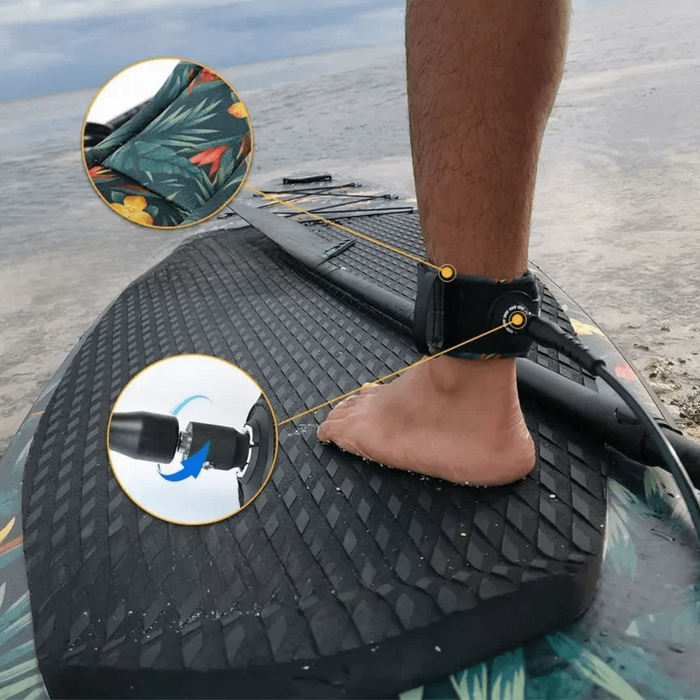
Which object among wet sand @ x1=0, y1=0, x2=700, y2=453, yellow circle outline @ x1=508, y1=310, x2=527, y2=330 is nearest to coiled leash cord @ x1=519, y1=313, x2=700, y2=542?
yellow circle outline @ x1=508, y1=310, x2=527, y2=330

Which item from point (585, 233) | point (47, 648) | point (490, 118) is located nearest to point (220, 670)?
point (47, 648)

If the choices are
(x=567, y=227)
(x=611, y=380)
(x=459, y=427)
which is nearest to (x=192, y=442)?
(x=459, y=427)

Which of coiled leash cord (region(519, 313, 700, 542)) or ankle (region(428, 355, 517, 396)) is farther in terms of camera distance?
ankle (region(428, 355, 517, 396))

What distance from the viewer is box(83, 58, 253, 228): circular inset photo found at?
84 cm

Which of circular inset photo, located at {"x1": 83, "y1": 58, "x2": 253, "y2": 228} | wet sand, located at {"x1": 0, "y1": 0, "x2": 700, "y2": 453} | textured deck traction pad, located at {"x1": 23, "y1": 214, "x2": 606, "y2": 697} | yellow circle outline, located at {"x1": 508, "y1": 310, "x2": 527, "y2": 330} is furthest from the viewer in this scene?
wet sand, located at {"x1": 0, "y1": 0, "x2": 700, "y2": 453}

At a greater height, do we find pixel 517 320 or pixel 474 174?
pixel 474 174

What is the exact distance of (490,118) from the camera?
64 centimetres

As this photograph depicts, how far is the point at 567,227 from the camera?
2.96 m

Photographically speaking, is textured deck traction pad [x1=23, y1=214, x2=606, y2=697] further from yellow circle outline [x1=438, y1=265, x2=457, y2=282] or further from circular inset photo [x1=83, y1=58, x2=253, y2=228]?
circular inset photo [x1=83, y1=58, x2=253, y2=228]

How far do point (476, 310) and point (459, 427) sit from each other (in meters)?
0.14

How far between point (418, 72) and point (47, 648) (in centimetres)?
69

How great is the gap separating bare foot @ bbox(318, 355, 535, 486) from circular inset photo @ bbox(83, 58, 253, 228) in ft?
1.29

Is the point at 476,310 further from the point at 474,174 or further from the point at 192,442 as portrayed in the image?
the point at 192,442

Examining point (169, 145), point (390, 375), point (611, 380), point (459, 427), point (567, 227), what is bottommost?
point (567, 227)
